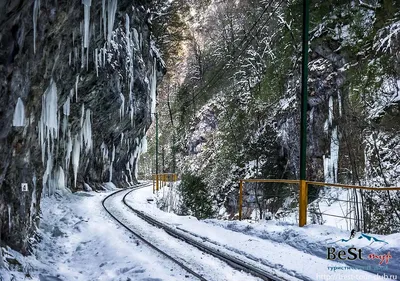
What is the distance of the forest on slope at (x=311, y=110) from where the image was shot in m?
10.3

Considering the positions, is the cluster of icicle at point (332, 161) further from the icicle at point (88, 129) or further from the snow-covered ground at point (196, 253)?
the icicle at point (88, 129)

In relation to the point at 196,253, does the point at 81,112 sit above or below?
above

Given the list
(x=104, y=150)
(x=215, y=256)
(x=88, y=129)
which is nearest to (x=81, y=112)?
(x=88, y=129)

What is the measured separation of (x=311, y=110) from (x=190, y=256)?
→ 437 inches

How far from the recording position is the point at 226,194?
1945 centimetres

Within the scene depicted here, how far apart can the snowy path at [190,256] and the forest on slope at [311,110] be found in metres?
3.33

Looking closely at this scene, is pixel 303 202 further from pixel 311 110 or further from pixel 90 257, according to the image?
pixel 311 110

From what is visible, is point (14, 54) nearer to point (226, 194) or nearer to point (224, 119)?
point (226, 194)

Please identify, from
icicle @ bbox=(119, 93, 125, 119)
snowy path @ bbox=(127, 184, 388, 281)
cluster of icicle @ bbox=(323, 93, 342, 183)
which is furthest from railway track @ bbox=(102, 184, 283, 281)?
icicle @ bbox=(119, 93, 125, 119)

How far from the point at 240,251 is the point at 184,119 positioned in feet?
103

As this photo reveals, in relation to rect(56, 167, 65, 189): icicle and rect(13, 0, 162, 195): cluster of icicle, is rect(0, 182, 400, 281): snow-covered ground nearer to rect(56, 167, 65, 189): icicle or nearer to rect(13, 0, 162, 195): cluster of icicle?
rect(13, 0, 162, 195): cluster of icicle

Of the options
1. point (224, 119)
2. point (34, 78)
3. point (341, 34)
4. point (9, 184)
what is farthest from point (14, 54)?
point (224, 119)

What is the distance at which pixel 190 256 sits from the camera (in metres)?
8.16

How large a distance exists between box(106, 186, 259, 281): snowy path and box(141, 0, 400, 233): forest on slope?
3332mm
